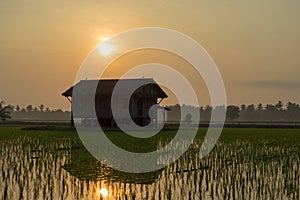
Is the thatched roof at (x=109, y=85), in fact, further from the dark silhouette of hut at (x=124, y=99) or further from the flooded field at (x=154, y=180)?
the flooded field at (x=154, y=180)

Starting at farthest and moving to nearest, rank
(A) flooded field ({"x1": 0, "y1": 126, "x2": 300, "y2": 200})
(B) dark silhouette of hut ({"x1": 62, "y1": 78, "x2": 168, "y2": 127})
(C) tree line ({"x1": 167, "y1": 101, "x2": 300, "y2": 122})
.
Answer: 1. (C) tree line ({"x1": 167, "y1": 101, "x2": 300, "y2": 122})
2. (B) dark silhouette of hut ({"x1": 62, "y1": 78, "x2": 168, "y2": 127})
3. (A) flooded field ({"x1": 0, "y1": 126, "x2": 300, "y2": 200})

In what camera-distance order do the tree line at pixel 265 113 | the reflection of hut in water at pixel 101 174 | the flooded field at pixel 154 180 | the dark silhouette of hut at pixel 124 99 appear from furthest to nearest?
the tree line at pixel 265 113 < the dark silhouette of hut at pixel 124 99 < the reflection of hut in water at pixel 101 174 < the flooded field at pixel 154 180

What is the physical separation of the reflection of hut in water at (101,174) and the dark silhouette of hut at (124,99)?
1161 inches

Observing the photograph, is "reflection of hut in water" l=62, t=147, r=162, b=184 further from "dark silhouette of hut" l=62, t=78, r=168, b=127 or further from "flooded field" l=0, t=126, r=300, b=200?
"dark silhouette of hut" l=62, t=78, r=168, b=127

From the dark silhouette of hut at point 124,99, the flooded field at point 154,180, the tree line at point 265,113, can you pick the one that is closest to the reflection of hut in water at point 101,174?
the flooded field at point 154,180

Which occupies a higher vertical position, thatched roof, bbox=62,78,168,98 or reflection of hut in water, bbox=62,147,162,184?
thatched roof, bbox=62,78,168,98

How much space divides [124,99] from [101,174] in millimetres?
32748

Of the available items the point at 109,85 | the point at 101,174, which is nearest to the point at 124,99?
the point at 109,85

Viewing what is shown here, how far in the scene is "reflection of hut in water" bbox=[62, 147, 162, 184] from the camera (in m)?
11.7

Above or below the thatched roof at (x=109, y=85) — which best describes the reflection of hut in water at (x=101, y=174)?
below

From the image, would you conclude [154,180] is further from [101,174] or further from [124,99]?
[124,99]

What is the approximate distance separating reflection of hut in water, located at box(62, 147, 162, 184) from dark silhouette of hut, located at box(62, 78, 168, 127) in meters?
29.5

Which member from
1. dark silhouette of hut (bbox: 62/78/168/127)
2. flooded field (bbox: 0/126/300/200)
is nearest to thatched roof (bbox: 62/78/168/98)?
dark silhouette of hut (bbox: 62/78/168/127)

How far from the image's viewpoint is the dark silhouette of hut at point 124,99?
4541 centimetres
